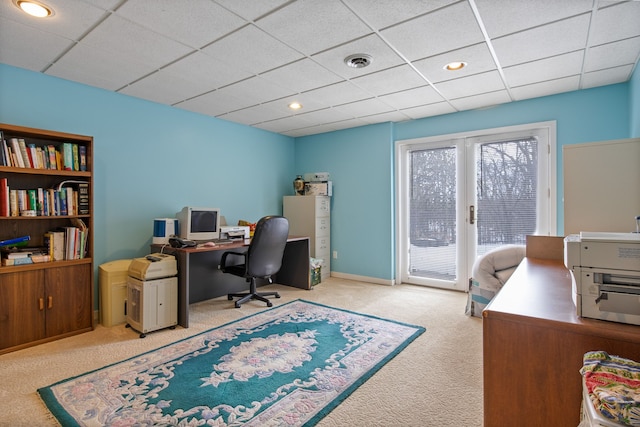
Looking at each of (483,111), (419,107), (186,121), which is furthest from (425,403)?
(186,121)

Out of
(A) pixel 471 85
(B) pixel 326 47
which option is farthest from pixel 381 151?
(B) pixel 326 47

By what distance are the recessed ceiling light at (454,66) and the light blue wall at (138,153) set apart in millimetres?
2933

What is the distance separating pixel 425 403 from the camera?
6.03 feet

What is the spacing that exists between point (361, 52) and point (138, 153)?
8.54 feet

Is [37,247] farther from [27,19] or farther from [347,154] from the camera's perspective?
[347,154]

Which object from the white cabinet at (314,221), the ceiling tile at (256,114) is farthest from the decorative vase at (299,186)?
the ceiling tile at (256,114)

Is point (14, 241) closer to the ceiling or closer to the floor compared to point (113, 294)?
closer to the ceiling

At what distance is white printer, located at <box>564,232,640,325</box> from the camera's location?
46.7 inches

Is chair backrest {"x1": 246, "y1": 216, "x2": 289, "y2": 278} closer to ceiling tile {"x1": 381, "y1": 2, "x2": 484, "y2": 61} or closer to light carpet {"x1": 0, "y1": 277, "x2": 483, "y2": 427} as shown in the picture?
light carpet {"x1": 0, "y1": 277, "x2": 483, "y2": 427}

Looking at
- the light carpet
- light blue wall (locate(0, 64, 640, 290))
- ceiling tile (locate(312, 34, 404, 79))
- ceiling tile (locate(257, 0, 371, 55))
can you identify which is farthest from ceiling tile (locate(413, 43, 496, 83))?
the light carpet

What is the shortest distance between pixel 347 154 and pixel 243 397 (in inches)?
148

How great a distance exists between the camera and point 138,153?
3506 mm

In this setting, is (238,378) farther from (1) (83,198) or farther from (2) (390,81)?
(2) (390,81)

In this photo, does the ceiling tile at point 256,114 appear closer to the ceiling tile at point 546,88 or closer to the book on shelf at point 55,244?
the book on shelf at point 55,244
